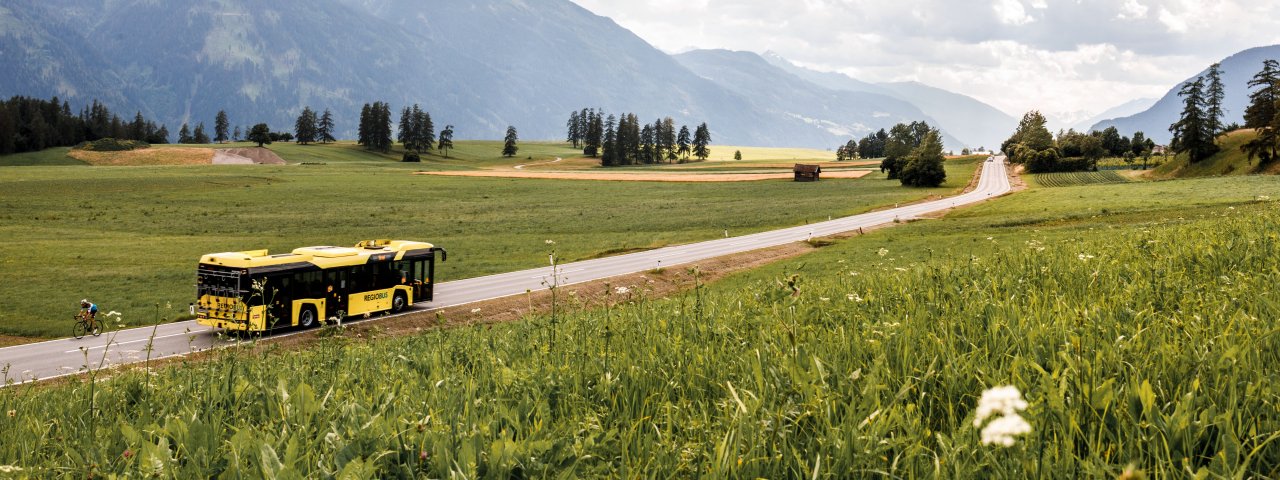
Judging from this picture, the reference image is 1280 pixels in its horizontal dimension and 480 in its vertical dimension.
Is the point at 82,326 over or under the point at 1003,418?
under

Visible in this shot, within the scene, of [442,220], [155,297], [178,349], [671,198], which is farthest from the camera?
[671,198]

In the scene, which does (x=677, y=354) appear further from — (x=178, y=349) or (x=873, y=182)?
(x=873, y=182)

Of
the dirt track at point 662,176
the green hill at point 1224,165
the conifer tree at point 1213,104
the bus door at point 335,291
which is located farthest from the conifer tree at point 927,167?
the bus door at point 335,291

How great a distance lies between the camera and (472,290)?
135 ft

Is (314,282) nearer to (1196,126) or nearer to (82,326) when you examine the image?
(82,326)

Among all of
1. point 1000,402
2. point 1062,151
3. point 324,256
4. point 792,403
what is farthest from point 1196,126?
point 1000,402

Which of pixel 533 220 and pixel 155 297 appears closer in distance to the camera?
pixel 155 297

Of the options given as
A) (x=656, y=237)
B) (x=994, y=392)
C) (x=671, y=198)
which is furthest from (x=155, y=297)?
(x=671, y=198)

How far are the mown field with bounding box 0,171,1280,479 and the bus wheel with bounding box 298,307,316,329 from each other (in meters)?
25.8

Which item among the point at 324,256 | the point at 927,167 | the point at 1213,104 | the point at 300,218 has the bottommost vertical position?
the point at 300,218

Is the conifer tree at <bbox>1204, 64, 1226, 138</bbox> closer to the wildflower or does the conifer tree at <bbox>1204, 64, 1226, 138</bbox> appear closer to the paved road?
the paved road

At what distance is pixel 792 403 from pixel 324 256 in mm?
32558

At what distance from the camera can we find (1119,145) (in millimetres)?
174375

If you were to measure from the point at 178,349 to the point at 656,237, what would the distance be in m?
43.3
